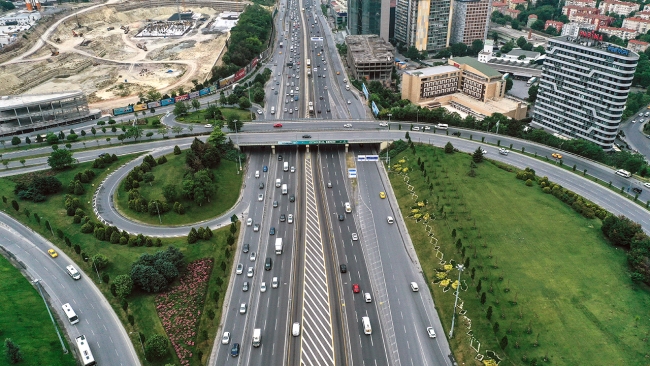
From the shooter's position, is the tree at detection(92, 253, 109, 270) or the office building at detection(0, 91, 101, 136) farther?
the office building at detection(0, 91, 101, 136)

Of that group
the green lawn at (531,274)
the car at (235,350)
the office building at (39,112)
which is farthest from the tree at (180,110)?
the car at (235,350)

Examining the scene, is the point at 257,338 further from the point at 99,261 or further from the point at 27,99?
the point at 27,99

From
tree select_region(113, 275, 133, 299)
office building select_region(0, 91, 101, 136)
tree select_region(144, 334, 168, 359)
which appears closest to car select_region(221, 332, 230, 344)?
tree select_region(144, 334, 168, 359)

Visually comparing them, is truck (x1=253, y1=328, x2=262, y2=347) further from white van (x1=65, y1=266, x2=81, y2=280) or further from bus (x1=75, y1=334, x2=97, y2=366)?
white van (x1=65, y1=266, x2=81, y2=280)

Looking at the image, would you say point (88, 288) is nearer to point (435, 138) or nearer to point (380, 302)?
point (380, 302)

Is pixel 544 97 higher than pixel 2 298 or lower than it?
higher

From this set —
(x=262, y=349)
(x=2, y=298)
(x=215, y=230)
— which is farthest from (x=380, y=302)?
(x=2, y=298)
